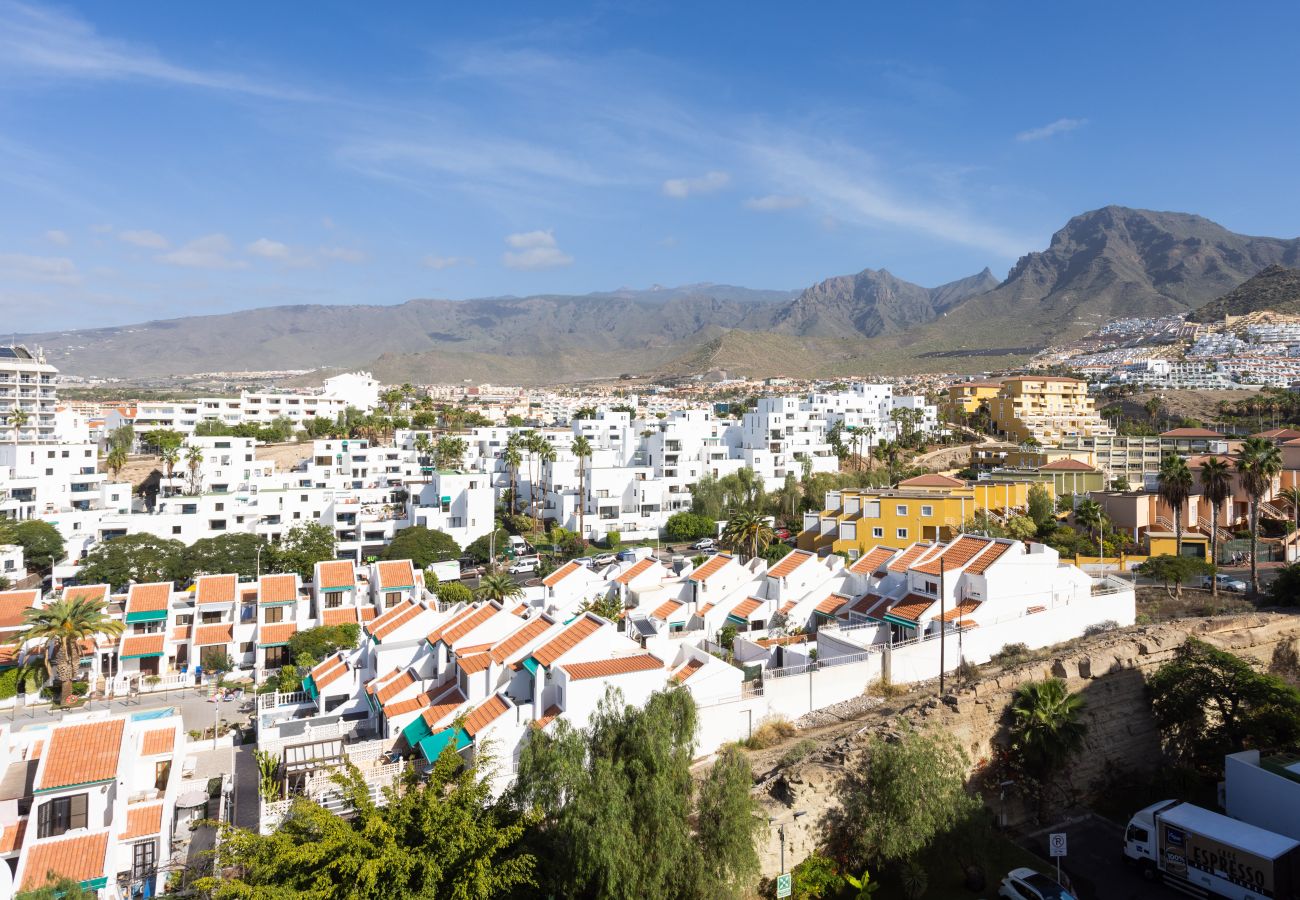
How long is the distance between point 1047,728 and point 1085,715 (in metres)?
3.57

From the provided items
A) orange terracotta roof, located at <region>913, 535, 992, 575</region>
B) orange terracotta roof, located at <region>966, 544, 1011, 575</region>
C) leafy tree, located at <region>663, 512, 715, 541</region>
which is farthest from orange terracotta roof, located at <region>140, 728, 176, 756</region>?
leafy tree, located at <region>663, 512, 715, 541</region>

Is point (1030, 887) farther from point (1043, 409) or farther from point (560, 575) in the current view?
point (1043, 409)

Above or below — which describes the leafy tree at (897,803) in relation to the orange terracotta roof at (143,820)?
above

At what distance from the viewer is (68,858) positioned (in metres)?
16.4

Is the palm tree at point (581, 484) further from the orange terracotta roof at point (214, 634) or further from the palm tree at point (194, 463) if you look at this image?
the palm tree at point (194, 463)

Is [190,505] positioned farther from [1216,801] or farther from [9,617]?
[1216,801]

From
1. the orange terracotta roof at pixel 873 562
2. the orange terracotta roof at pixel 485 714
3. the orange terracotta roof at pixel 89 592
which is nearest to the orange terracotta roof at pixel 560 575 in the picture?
the orange terracotta roof at pixel 873 562

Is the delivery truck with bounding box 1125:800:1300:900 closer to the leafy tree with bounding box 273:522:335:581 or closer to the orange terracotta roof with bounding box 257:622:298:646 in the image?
the orange terracotta roof with bounding box 257:622:298:646

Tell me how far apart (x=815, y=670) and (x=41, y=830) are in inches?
773

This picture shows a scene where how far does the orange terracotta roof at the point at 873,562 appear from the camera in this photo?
35406mm

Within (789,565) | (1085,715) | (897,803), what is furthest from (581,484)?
(897,803)

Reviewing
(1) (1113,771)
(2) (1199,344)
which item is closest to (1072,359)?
(2) (1199,344)

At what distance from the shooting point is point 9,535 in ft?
154

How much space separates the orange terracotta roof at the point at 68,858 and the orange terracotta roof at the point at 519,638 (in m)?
9.84
